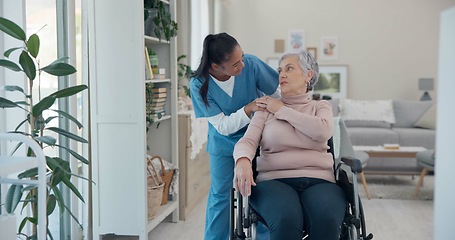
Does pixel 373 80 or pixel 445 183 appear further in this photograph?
pixel 373 80

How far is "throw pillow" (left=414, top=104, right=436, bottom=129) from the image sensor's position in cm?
658

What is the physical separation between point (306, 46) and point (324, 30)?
31cm

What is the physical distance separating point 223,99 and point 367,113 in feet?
14.2

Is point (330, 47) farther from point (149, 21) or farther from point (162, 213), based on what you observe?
point (162, 213)

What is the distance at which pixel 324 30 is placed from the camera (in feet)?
25.2

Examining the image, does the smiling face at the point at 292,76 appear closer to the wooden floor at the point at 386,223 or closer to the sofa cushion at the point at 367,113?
the wooden floor at the point at 386,223

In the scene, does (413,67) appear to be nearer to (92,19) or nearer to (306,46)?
(306,46)

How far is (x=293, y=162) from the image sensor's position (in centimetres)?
241

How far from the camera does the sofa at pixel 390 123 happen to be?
6250 mm

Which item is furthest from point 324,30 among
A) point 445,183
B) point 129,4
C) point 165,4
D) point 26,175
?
point 445,183

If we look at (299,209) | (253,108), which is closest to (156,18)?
(253,108)

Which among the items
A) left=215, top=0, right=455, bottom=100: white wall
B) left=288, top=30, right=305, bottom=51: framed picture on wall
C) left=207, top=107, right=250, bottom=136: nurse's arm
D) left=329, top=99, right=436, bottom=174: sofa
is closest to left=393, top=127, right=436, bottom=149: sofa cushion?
left=329, top=99, right=436, bottom=174: sofa

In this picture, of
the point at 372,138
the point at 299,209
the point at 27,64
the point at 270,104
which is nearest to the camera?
the point at 299,209

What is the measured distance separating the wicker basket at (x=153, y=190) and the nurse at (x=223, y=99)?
0.81 meters
